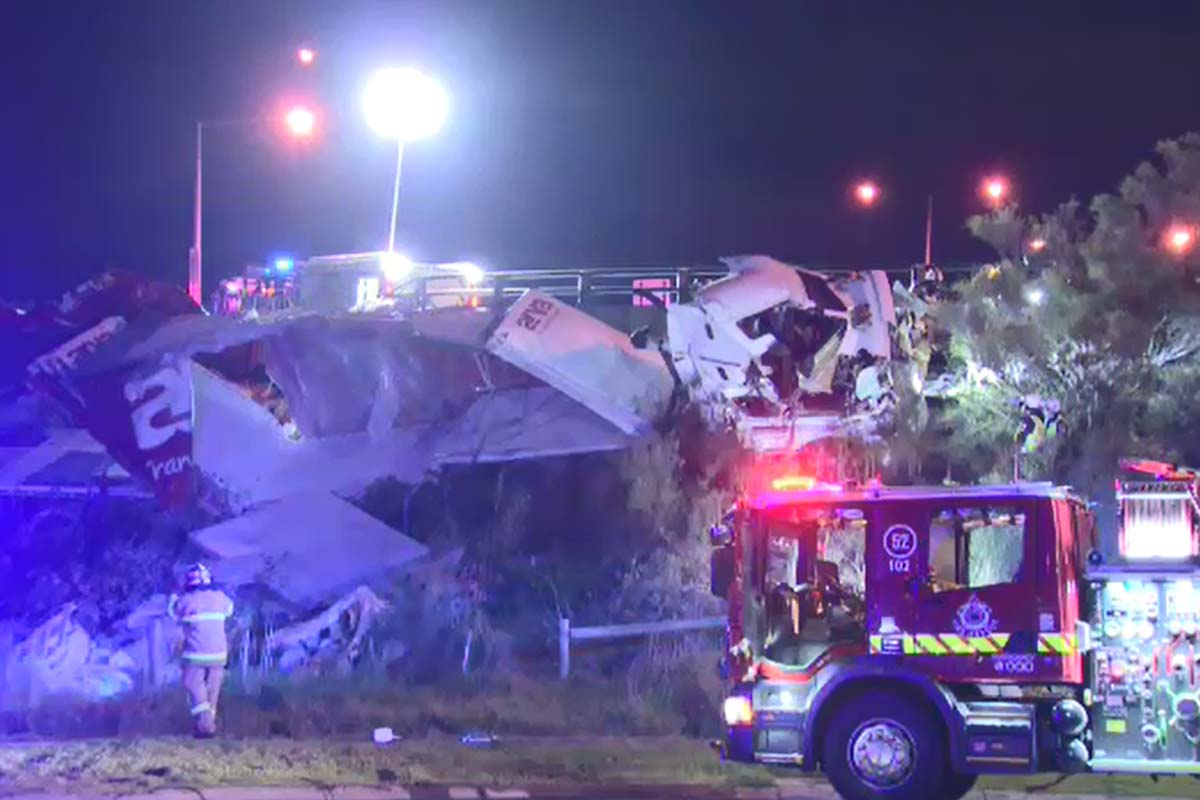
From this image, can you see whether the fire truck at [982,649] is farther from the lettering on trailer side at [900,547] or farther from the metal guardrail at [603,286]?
the metal guardrail at [603,286]

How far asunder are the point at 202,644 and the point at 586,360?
36.2ft

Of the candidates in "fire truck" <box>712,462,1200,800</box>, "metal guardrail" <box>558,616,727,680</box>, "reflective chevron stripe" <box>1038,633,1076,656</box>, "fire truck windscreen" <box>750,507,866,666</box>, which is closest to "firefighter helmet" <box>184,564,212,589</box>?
"metal guardrail" <box>558,616,727,680</box>

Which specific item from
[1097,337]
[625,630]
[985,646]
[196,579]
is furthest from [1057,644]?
[1097,337]

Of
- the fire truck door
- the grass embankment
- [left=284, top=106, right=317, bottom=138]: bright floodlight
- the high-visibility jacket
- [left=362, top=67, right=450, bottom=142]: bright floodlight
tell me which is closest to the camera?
the fire truck door

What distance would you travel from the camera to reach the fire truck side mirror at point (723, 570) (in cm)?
984

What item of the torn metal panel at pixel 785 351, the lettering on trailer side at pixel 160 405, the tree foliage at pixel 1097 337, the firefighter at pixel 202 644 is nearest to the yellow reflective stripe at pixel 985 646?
the firefighter at pixel 202 644

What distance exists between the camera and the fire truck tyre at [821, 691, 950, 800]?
30.4 feet

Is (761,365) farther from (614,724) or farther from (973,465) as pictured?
(614,724)

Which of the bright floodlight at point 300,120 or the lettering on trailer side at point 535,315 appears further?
the lettering on trailer side at point 535,315

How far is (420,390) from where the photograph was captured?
23.8m

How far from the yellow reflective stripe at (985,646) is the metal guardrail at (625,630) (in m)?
6.03

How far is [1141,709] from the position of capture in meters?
9.09

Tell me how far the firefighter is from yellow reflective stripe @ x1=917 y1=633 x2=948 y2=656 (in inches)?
262

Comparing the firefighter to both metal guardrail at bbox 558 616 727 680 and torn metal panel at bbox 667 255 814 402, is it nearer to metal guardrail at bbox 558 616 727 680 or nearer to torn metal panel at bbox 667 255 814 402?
metal guardrail at bbox 558 616 727 680
